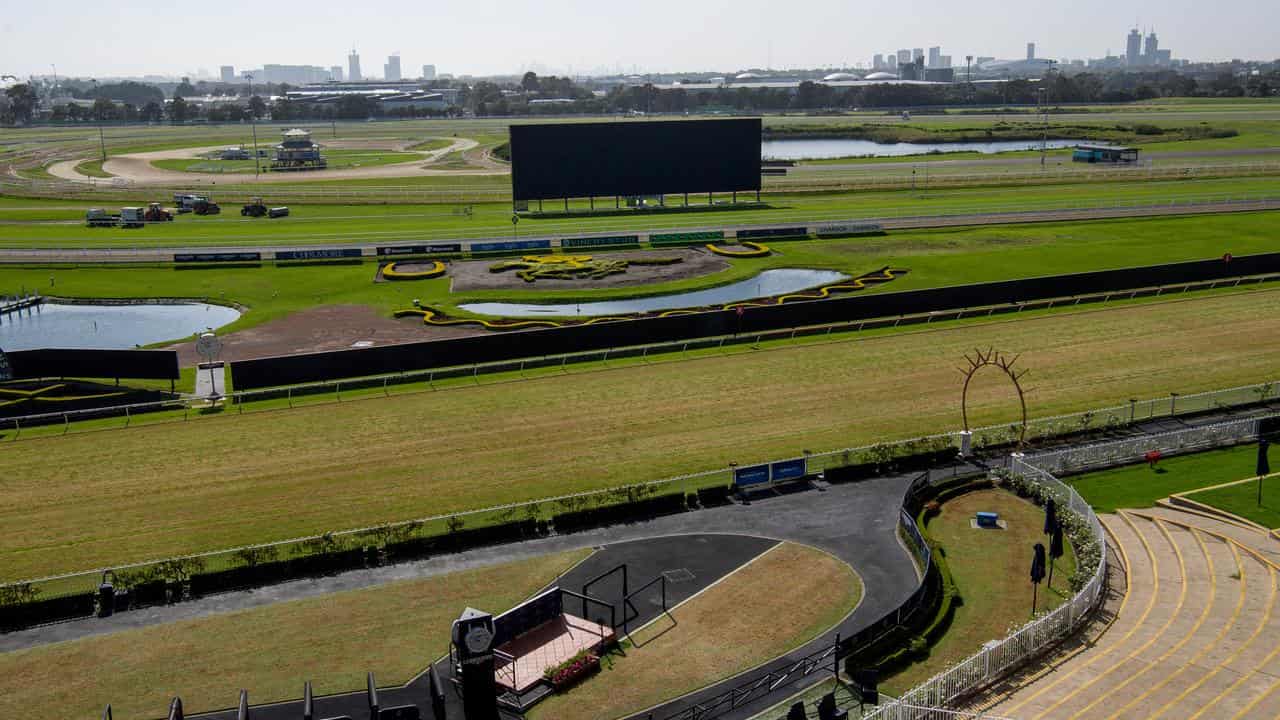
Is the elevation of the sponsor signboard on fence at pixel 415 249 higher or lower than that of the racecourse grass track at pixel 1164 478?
higher

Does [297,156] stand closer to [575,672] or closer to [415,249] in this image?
[415,249]

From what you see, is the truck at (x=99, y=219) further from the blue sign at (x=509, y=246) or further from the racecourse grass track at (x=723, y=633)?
the racecourse grass track at (x=723, y=633)

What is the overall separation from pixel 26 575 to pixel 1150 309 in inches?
Result: 2410

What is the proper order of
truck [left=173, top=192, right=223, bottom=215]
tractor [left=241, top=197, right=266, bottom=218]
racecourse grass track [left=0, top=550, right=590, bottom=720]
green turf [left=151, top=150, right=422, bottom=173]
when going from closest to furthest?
racecourse grass track [left=0, top=550, right=590, bottom=720] → tractor [left=241, top=197, right=266, bottom=218] → truck [left=173, top=192, right=223, bottom=215] → green turf [left=151, top=150, right=422, bottom=173]

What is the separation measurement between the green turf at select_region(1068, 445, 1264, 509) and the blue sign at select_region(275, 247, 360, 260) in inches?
2526

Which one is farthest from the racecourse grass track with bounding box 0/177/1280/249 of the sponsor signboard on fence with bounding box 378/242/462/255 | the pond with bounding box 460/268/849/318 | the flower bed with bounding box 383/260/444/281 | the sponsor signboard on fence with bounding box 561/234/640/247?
the pond with bounding box 460/268/849/318

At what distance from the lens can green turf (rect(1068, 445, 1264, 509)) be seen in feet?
128

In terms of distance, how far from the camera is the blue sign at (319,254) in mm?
88500

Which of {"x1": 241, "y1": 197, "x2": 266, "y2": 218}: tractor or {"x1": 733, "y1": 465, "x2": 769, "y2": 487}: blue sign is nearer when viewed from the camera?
{"x1": 733, "y1": 465, "x2": 769, "y2": 487}: blue sign

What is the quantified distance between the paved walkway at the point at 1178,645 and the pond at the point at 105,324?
2159 inches

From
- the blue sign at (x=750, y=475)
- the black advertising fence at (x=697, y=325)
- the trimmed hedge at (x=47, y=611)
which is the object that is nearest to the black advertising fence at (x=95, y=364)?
the black advertising fence at (x=697, y=325)

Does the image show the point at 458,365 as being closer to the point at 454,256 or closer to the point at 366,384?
the point at 366,384

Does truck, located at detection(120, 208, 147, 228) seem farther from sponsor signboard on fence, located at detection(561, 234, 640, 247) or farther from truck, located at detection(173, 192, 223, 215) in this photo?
sponsor signboard on fence, located at detection(561, 234, 640, 247)

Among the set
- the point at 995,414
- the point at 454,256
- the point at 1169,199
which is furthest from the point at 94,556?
the point at 1169,199
